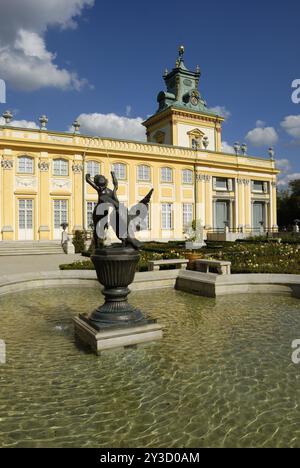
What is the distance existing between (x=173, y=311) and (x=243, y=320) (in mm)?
1589

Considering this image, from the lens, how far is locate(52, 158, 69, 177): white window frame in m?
25.8

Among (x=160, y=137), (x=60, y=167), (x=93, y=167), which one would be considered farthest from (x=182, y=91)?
(x=60, y=167)

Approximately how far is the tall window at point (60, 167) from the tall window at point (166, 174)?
8.54 meters

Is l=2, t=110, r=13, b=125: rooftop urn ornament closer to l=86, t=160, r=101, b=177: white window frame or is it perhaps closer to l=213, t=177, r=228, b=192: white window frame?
l=86, t=160, r=101, b=177: white window frame

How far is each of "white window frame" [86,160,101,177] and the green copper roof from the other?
1419 centimetres

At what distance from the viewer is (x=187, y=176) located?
31.0 metres

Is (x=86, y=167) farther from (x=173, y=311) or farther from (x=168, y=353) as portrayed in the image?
(x=168, y=353)

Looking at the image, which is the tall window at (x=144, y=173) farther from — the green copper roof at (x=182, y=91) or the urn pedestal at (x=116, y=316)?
the urn pedestal at (x=116, y=316)

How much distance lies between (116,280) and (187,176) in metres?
26.6

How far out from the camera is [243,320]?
6.76m

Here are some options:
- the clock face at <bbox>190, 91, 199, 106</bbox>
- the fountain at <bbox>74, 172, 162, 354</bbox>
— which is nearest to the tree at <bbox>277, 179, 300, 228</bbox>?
the clock face at <bbox>190, 91, 199, 106</bbox>

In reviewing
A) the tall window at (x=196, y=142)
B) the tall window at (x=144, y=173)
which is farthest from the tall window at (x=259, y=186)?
the tall window at (x=144, y=173)
